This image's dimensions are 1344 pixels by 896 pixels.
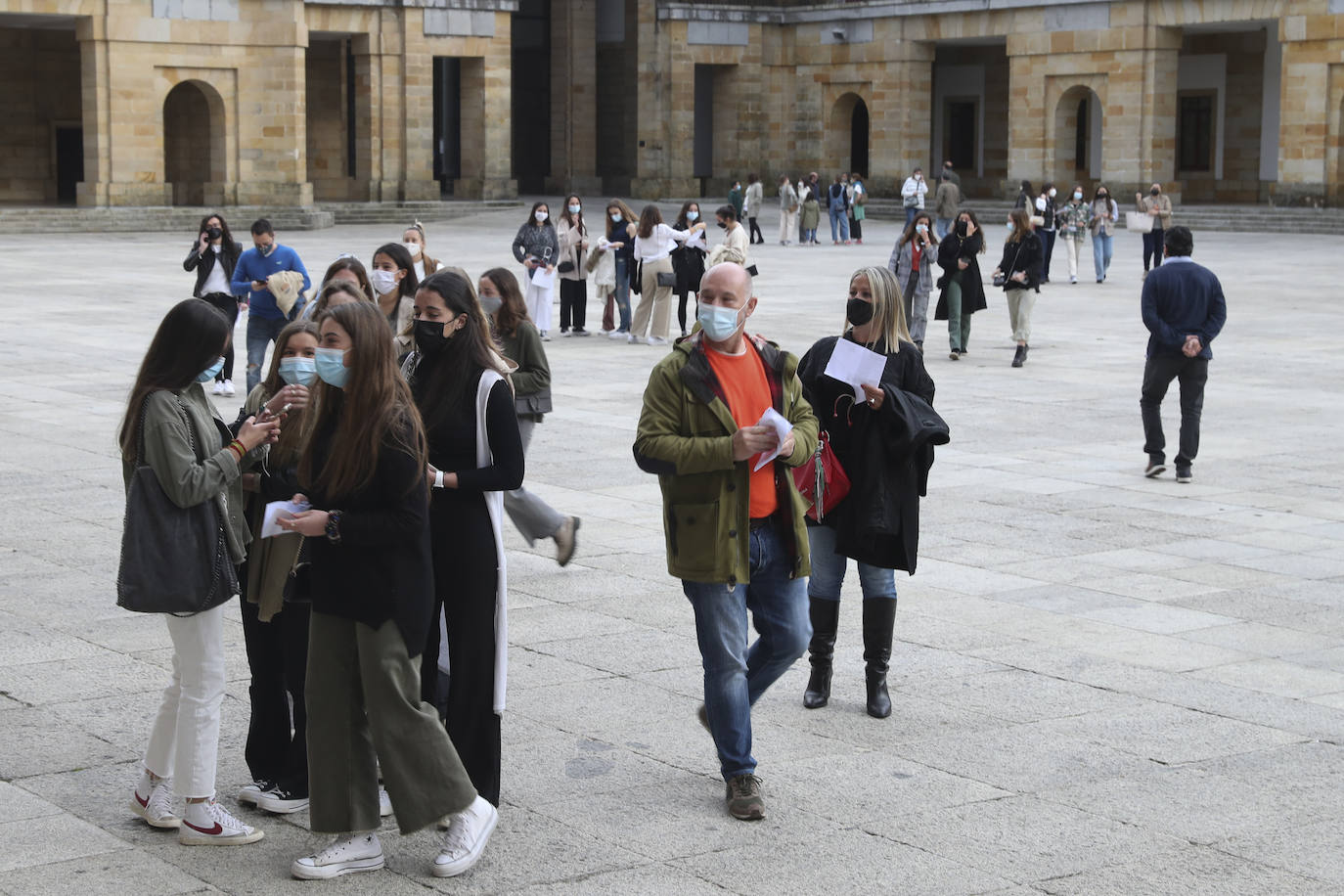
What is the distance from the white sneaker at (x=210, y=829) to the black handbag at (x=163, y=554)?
60cm

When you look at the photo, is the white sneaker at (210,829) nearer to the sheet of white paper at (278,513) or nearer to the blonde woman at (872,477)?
the sheet of white paper at (278,513)

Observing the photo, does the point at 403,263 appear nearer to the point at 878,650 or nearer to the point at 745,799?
the point at 878,650

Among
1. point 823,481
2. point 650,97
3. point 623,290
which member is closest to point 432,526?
point 823,481

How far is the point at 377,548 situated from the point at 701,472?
3.67 ft

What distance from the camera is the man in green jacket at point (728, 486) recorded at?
5637 mm

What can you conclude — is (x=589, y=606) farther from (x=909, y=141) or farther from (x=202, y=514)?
(x=909, y=141)

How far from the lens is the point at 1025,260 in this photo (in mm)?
18406

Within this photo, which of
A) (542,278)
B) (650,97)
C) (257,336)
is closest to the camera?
(257,336)

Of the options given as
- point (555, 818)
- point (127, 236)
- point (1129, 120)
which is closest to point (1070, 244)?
point (1129, 120)

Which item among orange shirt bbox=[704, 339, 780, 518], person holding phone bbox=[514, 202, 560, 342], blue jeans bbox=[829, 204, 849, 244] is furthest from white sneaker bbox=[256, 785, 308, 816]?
blue jeans bbox=[829, 204, 849, 244]

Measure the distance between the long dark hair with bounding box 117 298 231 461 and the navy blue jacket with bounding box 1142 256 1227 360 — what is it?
8058mm

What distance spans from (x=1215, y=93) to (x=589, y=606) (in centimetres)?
4006

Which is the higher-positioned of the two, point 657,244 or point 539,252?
point 657,244

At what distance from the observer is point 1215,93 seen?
44.8 meters
